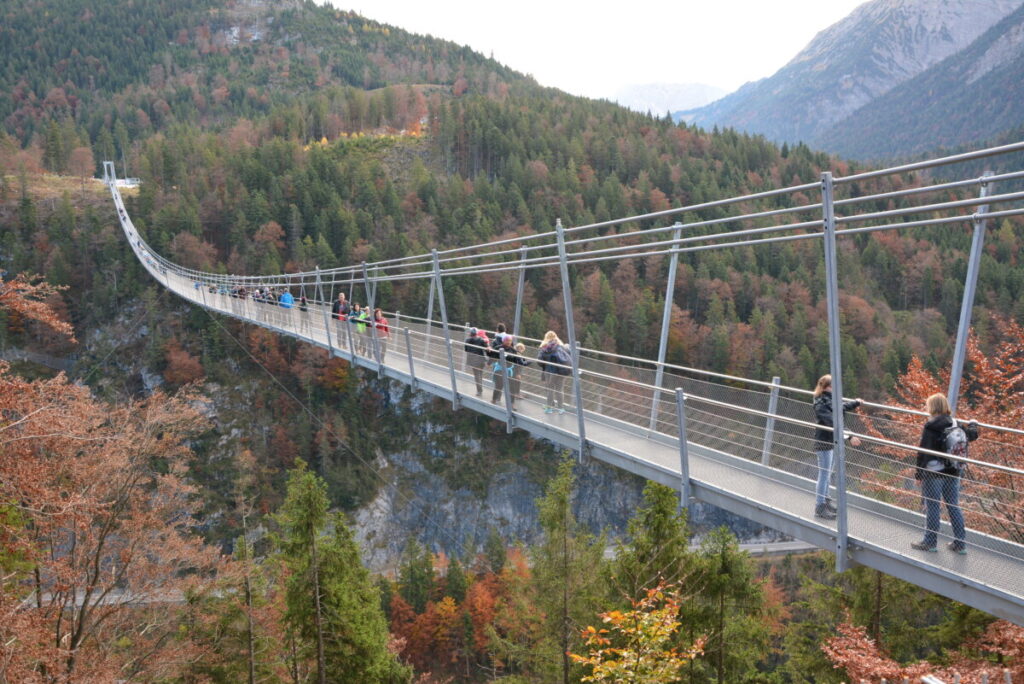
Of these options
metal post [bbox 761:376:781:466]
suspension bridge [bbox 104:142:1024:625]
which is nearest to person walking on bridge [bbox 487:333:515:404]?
suspension bridge [bbox 104:142:1024:625]

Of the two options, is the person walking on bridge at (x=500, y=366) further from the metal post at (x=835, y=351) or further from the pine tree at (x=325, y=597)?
the pine tree at (x=325, y=597)

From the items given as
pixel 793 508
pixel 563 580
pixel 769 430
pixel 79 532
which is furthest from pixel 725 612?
pixel 79 532

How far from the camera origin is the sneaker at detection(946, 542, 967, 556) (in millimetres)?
4013

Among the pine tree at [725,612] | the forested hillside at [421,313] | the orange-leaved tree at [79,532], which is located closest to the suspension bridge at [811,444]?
the forested hillside at [421,313]

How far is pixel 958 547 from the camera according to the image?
4.07 metres

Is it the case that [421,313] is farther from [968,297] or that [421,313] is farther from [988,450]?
[968,297]

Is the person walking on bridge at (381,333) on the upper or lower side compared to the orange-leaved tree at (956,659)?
upper

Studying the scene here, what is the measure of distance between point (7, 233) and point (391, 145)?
41.4 m

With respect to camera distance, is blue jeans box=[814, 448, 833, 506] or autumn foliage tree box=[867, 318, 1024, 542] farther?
blue jeans box=[814, 448, 833, 506]

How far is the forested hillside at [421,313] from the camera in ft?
39.9

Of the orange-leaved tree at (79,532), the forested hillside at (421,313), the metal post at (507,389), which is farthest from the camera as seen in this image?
the forested hillside at (421,313)

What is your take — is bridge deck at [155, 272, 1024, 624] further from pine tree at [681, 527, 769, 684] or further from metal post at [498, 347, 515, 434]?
pine tree at [681, 527, 769, 684]

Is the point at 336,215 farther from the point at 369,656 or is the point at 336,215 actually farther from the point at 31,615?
the point at 31,615

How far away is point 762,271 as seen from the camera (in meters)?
59.1
